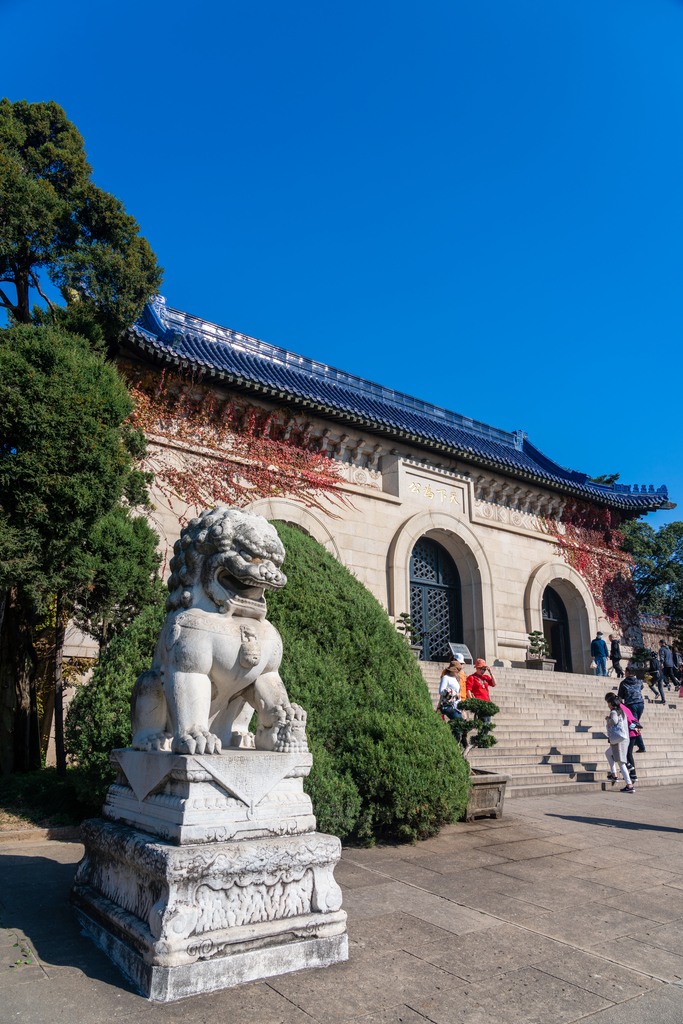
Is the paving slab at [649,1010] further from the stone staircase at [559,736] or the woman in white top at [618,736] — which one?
the woman in white top at [618,736]

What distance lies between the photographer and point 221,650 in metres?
3.08

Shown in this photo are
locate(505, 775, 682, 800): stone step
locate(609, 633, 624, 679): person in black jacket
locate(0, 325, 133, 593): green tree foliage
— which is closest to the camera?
locate(0, 325, 133, 593): green tree foliage

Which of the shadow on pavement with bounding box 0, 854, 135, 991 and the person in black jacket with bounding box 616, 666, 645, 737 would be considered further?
the person in black jacket with bounding box 616, 666, 645, 737

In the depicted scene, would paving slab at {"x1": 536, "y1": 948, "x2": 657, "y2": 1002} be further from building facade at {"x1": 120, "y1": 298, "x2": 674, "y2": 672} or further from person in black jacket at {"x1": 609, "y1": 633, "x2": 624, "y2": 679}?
person in black jacket at {"x1": 609, "y1": 633, "x2": 624, "y2": 679}

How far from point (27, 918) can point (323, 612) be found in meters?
3.40

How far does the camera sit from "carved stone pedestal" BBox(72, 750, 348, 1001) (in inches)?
98.3

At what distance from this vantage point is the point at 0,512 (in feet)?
19.3

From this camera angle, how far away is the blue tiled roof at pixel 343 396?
38.3ft

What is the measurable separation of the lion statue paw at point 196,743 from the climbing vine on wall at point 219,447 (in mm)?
7684

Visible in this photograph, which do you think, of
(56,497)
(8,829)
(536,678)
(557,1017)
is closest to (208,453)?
(56,497)

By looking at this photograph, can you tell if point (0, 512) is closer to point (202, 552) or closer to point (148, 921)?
point (202, 552)

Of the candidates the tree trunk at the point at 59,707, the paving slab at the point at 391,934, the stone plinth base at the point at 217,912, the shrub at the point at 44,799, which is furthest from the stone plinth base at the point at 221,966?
the tree trunk at the point at 59,707

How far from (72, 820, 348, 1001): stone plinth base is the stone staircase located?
553 cm

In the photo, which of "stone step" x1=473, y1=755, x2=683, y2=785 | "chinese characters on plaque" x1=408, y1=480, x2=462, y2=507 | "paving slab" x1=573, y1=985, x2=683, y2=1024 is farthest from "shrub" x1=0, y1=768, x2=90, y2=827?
"chinese characters on plaque" x1=408, y1=480, x2=462, y2=507
